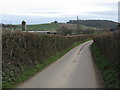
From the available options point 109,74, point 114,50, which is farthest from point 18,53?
point 114,50

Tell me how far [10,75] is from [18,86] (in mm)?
1227

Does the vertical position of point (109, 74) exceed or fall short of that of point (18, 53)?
it falls short

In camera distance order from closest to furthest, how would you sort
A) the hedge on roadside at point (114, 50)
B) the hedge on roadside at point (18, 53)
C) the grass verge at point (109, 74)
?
the grass verge at point (109, 74), the hedge on roadside at point (114, 50), the hedge on roadside at point (18, 53)

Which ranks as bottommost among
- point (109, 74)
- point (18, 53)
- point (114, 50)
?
point (109, 74)

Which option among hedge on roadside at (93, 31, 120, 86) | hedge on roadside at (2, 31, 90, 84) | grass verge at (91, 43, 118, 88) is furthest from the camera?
hedge on roadside at (2, 31, 90, 84)

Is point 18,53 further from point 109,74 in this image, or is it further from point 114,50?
point 114,50

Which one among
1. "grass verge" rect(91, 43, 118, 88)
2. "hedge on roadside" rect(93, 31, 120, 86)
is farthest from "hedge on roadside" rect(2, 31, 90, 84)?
"hedge on roadside" rect(93, 31, 120, 86)

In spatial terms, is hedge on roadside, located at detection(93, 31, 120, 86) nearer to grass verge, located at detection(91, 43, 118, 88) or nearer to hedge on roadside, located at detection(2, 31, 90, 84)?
grass verge, located at detection(91, 43, 118, 88)

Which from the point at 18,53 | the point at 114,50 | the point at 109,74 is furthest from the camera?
the point at 18,53

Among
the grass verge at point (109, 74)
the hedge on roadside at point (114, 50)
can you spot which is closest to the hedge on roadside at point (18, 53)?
the grass verge at point (109, 74)

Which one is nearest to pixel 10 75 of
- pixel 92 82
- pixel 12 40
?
pixel 12 40

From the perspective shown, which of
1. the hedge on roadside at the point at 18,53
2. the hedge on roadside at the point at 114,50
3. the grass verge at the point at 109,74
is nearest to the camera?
the grass verge at the point at 109,74

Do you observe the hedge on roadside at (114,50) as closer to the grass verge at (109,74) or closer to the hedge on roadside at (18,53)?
the grass verge at (109,74)

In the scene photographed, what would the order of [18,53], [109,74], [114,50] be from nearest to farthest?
1. [109,74]
2. [114,50]
3. [18,53]
